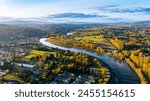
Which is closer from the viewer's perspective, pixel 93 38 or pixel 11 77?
pixel 11 77

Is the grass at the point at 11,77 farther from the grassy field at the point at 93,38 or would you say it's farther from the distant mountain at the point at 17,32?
the grassy field at the point at 93,38

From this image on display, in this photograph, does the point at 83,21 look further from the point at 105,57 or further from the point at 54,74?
the point at 54,74

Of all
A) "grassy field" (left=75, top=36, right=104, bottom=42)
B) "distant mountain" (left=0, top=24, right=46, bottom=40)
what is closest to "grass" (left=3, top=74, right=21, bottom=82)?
"distant mountain" (left=0, top=24, right=46, bottom=40)

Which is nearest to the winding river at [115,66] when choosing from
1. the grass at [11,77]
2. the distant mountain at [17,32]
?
the distant mountain at [17,32]

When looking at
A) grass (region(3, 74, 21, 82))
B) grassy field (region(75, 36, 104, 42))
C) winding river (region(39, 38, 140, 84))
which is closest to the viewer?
grass (region(3, 74, 21, 82))

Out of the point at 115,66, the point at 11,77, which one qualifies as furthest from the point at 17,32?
the point at 115,66

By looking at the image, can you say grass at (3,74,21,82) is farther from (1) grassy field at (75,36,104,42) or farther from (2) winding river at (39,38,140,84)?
(1) grassy field at (75,36,104,42)

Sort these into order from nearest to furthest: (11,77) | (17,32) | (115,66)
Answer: (11,77), (115,66), (17,32)

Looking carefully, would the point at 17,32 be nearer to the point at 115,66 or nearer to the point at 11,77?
the point at 11,77

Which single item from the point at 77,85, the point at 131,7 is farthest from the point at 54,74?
the point at 131,7

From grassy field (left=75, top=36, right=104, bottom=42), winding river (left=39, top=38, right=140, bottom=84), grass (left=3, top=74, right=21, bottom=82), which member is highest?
grassy field (left=75, top=36, right=104, bottom=42)

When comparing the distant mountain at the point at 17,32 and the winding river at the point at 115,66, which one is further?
the distant mountain at the point at 17,32
